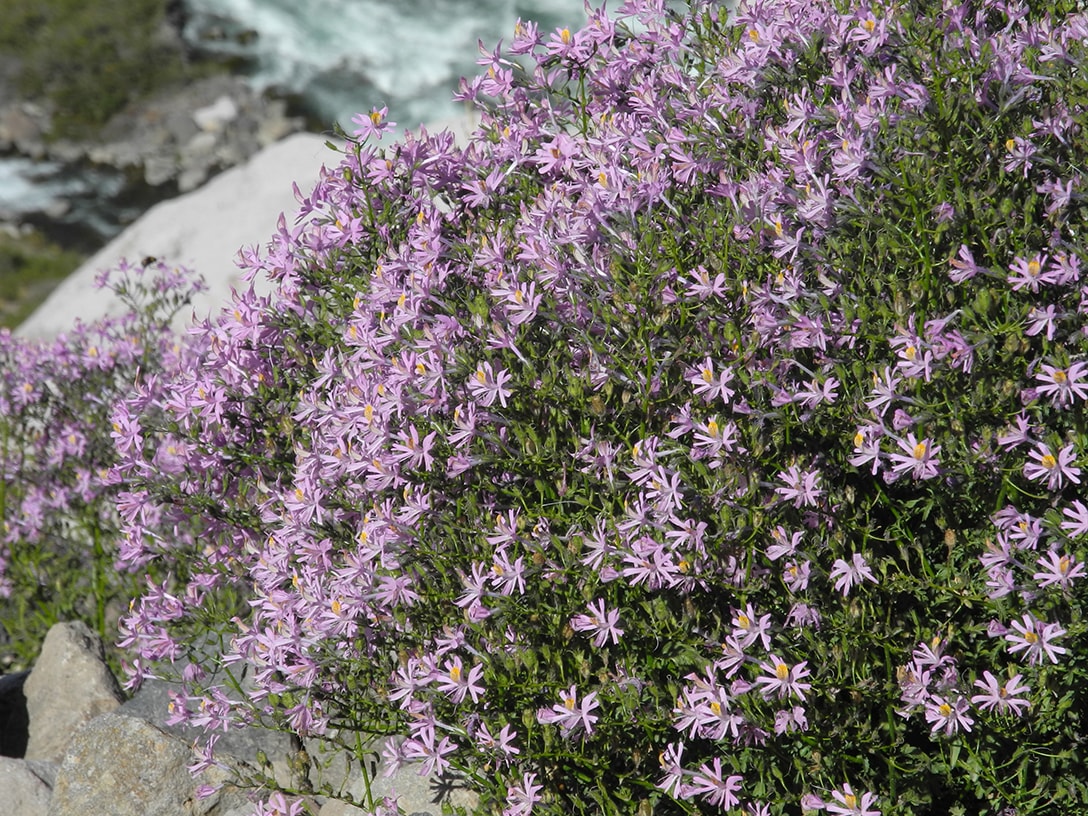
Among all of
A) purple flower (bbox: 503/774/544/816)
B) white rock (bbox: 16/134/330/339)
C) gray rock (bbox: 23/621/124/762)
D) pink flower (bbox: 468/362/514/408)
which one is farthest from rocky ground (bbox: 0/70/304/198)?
purple flower (bbox: 503/774/544/816)

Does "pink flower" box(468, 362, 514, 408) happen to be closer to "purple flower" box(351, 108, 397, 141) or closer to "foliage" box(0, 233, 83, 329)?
"purple flower" box(351, 108, 397, 141)

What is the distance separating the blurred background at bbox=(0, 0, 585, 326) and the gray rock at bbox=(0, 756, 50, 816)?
1072 centimetres

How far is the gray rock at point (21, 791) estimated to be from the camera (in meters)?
4.46

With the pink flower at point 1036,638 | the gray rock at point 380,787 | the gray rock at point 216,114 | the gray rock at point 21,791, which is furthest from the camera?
the gray rock at point 216,114

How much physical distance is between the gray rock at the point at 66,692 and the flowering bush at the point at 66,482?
803 millimetres

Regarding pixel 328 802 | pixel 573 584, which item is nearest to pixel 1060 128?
pixel 573 584

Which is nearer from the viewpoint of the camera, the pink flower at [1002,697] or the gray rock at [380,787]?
the pink flower at [1002,697]

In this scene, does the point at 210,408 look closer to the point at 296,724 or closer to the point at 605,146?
the point at 296,724

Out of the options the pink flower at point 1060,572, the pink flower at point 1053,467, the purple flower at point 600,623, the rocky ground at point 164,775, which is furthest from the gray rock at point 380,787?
the pink flower at point 1053,467

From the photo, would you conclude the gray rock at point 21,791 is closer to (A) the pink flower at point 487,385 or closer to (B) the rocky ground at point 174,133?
(A) the pink flower at point 487,385

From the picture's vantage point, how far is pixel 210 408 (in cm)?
412

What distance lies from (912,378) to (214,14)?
18922 millimetres

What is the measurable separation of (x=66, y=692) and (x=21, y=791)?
1.89ft

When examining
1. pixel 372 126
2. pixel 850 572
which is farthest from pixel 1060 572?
pixel 372 126
